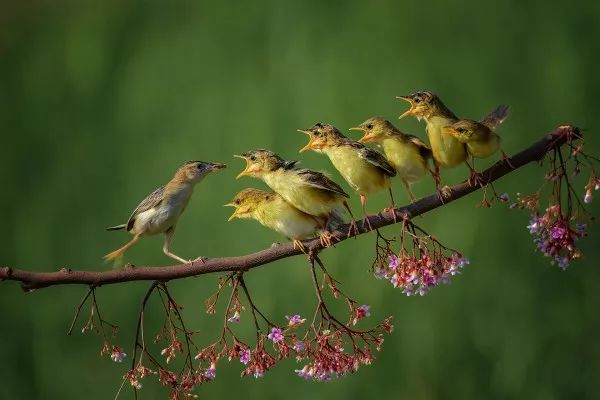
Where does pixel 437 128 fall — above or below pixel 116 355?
above

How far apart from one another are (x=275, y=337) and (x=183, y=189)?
1.02ft

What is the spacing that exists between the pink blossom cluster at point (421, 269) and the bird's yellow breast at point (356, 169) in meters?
0.12

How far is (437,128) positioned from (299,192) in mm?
224

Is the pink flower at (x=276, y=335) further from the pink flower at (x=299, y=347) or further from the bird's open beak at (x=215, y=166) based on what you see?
the bird's open beak at (x=215, y=166)

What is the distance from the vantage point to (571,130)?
1.05 metres

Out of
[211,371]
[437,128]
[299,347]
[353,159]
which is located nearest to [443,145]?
[437,128]

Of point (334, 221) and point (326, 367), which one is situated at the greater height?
point (334, 221)

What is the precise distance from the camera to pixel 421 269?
1100 mm

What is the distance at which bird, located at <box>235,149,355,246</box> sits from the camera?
3.84ft

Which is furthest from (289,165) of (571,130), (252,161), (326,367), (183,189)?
(571,130)

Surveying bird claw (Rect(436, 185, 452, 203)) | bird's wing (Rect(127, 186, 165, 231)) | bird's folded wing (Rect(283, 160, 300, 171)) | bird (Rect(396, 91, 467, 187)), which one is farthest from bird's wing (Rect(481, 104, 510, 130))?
bird's wing (Rect(127, 186, 165, 231))

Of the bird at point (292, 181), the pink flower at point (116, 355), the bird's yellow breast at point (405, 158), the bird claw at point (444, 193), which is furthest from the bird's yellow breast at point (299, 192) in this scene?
the pink flower at point (116, 355)

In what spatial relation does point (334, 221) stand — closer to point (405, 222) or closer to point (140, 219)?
point (405, 222)

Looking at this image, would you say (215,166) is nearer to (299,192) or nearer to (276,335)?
(299,192)
